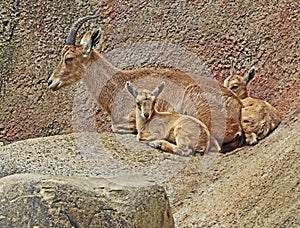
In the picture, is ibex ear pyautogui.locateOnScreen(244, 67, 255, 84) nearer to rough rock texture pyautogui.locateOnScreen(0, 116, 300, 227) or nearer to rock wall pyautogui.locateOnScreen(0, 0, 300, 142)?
rock wall pyautogui.locateOnScreen(0, 0, 300, 142)

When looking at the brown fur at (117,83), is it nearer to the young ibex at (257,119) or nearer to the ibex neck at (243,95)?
the young ibex at (257,119)

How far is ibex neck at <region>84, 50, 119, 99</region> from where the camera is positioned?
1202 centimetres

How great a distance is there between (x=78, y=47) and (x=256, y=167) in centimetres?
301

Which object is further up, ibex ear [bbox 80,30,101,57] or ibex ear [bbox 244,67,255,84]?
ibex ear [bbox 80,30,101,57]

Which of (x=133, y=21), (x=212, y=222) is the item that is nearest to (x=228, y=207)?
(x=212, y=222)

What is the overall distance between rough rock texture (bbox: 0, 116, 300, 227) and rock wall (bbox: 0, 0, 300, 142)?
7.07ft

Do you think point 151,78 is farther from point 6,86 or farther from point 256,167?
point 6,86

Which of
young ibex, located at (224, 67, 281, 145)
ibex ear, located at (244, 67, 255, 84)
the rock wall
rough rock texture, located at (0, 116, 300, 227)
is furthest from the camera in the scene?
the rock wall

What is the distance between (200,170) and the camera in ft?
34.5

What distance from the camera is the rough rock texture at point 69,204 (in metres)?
7.11

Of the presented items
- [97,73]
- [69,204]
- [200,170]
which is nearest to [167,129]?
[200,170]

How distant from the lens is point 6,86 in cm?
1479

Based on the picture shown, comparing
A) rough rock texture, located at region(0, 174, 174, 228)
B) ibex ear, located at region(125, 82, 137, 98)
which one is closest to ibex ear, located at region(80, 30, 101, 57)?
ibex ear, located at region(125, 82, 137, 98)

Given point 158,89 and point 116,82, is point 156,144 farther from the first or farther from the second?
point 116,82
